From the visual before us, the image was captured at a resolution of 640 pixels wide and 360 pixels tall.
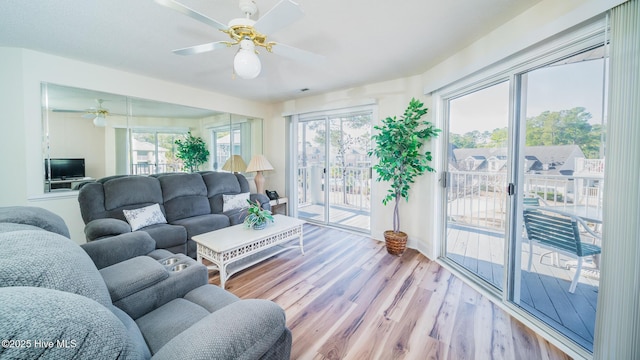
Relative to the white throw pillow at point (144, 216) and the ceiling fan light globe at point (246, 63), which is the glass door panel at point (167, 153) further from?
the ceiling fan light globe at point (246, 63)

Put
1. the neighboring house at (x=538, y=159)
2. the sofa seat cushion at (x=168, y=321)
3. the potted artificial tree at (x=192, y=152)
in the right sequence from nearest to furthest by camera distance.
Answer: the sofa seat cushion at (x=168, y=321) → the neighboring house at (x=538, y=159) → the potted artificial tree at (x=192, y=152)

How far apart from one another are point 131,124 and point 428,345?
13.8ft

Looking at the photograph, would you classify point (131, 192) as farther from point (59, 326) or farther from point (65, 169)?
point (59, 326)

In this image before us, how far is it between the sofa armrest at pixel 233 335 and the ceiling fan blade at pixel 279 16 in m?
1.48

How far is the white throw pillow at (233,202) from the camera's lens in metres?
3.60

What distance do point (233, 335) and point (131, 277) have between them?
2.93 feet

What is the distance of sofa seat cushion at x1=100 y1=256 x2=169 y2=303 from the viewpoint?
1220 millimetres

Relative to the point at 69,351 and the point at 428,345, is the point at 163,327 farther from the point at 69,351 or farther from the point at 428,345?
the point at 428,345

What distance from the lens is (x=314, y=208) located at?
4922 millimetres

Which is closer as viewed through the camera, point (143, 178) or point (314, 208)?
point (143, 178)

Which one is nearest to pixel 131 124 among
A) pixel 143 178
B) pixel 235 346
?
pixel 143 178

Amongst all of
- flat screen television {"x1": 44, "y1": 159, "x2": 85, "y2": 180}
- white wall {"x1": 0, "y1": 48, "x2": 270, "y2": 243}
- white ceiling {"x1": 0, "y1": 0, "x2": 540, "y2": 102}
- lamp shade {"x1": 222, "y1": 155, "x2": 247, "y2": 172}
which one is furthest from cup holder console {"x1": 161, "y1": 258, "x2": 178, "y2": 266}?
lamp shade {"x1": 222, "y1": 155, "x2": 247, "y2": 172}

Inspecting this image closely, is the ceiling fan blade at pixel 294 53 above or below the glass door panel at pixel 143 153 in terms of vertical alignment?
above

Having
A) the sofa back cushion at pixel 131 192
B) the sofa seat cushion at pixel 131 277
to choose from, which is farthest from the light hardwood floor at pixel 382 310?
the sofa back cushion at pixel 131 192
